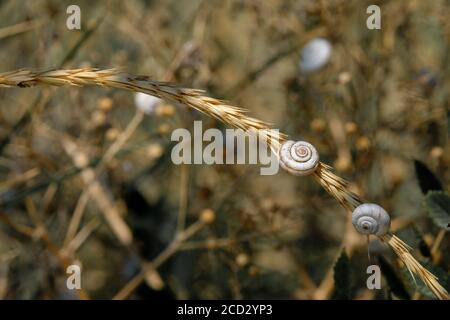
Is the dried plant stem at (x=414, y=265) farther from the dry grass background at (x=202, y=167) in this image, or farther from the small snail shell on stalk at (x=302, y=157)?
the dry grass background at (x=202, y=167)

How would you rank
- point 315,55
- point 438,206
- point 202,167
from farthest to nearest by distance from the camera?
point 202,167, point 315,55, point 438,206

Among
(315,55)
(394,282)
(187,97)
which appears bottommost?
(394,282)

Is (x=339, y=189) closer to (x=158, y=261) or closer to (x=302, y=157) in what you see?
(x=302, y=157)

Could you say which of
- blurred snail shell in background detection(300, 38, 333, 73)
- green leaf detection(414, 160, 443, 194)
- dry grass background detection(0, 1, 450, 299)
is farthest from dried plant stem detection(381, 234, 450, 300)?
blurred snail shell in background detection(300, 38, 333, 73)

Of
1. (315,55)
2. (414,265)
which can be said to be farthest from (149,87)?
(315,55)

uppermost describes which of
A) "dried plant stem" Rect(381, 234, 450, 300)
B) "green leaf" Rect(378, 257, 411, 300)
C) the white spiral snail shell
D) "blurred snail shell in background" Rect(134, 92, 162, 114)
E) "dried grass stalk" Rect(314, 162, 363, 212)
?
"blurred snail shell in background" Rect(134, 92, 162, 114)

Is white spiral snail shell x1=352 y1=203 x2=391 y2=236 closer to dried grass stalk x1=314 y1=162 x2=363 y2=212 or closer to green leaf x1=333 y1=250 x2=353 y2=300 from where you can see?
dried grass stalk x1=314 y1=162 x2=363 y2=212

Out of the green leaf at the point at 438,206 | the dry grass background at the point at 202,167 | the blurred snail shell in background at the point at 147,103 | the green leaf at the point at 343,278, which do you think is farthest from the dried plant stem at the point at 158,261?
the green leaf at the point at 438,206

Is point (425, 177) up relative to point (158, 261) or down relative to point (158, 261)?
up
